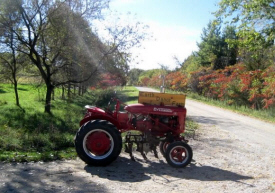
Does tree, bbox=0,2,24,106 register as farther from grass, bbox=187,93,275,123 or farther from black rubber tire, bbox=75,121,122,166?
grass, bbox=187,93,275,123

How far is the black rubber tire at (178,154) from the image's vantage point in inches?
251

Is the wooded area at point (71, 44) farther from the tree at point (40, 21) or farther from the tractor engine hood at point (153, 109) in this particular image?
the tractor engine hood at point (153, 109)

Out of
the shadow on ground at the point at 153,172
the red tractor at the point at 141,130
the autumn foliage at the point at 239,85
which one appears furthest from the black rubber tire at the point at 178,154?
the autumn foliage at the point at 239,85

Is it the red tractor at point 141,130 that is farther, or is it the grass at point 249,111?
the grass at point 249,111

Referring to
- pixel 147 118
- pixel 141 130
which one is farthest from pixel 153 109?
pixel 141 130

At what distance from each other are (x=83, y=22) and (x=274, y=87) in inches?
487

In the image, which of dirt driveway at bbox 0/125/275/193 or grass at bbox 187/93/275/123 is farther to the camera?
grass at bbox 187/93/275/123

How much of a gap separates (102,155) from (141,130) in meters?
1.07

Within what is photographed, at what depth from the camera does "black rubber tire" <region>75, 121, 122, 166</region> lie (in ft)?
20.2

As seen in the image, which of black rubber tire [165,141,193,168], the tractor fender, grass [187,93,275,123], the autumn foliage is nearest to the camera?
black rubber tire [165,141,193,168]

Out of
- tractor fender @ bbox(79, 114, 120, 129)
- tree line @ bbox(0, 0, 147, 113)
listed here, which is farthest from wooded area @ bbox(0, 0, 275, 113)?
tractor fender @ bbox(79, 114, 120, 129)

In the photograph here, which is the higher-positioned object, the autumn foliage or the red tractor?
the autumn foliage

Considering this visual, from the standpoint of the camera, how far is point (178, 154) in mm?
6473

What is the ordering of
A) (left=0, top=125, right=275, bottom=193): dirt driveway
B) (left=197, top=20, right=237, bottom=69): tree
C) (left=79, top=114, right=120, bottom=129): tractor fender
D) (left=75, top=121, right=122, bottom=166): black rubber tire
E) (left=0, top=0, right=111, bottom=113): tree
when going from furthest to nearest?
1. (left=197, top=20, right=237, bottom=69): tree
2. (left=0, top=0, right=111, bottom=113): tree
3. (left=79, top=114, right=120, bottom=129): tractor fender
4. (left=75, top=121, right=122, bottom=166): black rubber tire
5. (left=0, top=125, right=275, bottom=193): dirt driveway
